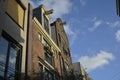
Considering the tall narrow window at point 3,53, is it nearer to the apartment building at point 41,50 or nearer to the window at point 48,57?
the apartment building at point 41,50

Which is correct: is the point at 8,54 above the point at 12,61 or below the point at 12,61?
above

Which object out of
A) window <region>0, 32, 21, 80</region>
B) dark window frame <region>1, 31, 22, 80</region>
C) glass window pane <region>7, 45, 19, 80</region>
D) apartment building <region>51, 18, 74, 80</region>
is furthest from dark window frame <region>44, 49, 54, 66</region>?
glass window pane <region>7, 45, 19, 80</region>

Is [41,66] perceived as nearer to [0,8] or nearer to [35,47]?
[35,47]

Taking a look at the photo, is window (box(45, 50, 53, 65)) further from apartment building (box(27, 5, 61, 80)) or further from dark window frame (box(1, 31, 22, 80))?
dark window frame (box(1, 31, 22, 80))

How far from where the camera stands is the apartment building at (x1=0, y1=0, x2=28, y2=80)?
1328 cm

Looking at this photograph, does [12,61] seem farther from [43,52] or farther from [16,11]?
[43,52]

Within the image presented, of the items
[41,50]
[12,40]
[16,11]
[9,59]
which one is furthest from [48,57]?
[9,59]

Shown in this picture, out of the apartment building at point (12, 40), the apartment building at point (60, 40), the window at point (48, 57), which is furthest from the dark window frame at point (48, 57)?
the apartment building at point (12, 40)

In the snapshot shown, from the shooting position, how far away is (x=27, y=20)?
18.0 m

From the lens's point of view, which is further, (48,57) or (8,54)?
(48,57)

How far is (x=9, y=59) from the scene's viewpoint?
13.8 metres

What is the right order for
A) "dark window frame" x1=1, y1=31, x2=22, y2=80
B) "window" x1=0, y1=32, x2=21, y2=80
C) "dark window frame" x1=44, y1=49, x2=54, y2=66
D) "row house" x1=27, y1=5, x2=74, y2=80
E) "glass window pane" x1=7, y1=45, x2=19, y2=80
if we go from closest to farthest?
1. "window" x1=0, y1=32, x2=21, y2=80
2. "dark window frame" x1=1, y1=31, x2=22, y2=80
3. "glass window pane" x1=7, y1=45, x2=19, y2=80
4. "row house" x1=27, y1=5, x2=74, y2=80
5. "dark window frame" x1=44, y1=49, x2=54, y2=66

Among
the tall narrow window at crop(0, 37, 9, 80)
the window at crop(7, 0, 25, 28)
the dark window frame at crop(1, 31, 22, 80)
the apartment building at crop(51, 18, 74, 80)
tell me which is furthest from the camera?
the apartment building at crop(51, 18, 74, 80)

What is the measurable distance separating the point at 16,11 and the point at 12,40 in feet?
8.45
